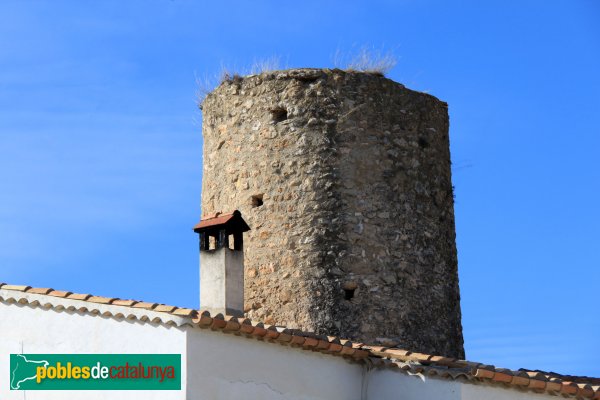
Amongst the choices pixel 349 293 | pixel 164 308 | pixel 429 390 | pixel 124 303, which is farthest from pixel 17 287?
pixel 429 390

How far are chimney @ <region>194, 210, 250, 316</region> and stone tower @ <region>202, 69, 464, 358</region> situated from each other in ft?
3.45

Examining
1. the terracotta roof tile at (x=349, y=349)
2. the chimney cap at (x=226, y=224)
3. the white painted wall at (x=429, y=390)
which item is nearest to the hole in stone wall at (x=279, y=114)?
the chimney cap at (x=226, y=224)

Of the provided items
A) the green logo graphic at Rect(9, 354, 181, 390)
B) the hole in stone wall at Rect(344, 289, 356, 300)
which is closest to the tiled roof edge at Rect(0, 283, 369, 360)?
the green logo graphic at Rect(9, 354, 181, 390)

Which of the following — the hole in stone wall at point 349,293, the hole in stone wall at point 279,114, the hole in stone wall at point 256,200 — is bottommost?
the hole in stone wall at point 349,293

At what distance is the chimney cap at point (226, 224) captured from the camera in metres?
16.2

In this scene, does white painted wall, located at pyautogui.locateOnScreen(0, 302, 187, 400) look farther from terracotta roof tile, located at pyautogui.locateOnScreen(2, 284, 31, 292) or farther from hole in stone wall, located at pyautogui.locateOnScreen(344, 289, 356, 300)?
hole in stone wall, located at pyautogui.locateOnScreen(344, 289, 356, 300)

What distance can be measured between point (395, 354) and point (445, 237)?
3.36m

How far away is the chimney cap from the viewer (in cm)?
1620

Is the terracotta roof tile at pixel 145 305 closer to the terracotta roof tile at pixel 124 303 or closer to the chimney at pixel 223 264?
the terracotta roof tile at pixel 124 303

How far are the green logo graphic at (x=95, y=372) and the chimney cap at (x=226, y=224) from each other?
2.78m

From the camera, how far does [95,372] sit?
547 inches

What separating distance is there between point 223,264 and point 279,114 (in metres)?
2.68

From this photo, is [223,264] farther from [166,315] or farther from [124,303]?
[166,315]

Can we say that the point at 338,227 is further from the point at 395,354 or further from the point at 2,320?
the point at 2,320
